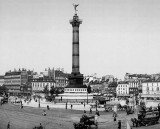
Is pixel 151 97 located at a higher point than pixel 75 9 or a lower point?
lower

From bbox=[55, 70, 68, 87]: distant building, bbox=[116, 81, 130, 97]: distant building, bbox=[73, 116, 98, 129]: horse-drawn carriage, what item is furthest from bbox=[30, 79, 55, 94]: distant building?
bbox=[73, 116, 98, 129]: horse-drawn carriage

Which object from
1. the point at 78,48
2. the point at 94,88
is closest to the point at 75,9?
the point at 78,48

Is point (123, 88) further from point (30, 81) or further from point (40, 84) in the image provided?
point (30, 81)

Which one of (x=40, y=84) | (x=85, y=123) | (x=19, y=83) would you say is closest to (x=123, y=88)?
(x=40, y=84)

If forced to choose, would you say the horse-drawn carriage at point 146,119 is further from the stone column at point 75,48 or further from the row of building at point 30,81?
the row of building at point 30,81

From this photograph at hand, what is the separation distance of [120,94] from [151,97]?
29.9 meters

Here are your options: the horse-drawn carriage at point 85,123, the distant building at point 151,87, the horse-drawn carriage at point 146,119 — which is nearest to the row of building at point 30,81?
the distant building at point 151,87

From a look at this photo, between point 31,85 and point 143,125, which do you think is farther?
point 31,85

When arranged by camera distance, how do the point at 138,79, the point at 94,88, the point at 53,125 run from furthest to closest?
the point at 94,88 < the point at 138,79 < the point at 53,125

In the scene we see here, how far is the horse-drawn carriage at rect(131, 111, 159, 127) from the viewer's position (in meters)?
28.5

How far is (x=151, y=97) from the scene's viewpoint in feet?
350

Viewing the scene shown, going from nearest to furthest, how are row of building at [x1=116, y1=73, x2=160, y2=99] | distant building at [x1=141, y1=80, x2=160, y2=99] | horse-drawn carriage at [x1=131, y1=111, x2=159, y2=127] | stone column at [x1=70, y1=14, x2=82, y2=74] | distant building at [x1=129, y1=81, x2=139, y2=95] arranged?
1. horse-drawn carriage at [x1=131, y1=111, x2=159, y2=127]
2. stone column at [x1=70, y1=14, x2=82, y2=74]
3. distant building at [x1=141, y1=80, x2=160, y2=99]
4. row of building at [x1=116, y1=73, x2=160, y2=99]
5. distant building at [x1=129, y1=81, x2=139, y2=95]

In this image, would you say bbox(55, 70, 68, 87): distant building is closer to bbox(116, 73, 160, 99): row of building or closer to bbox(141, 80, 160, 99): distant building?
bbox(116, 73, 160, 99): row of building

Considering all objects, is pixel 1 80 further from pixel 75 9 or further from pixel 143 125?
pixel 143 125
